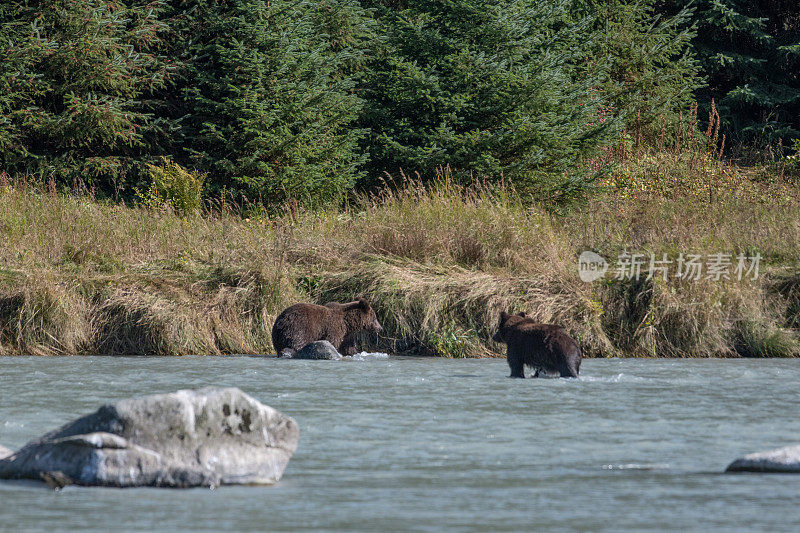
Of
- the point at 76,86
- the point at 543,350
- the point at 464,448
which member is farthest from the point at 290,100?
the point at 464,448

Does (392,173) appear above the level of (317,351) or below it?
above

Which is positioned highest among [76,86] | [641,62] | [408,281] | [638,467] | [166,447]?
[641,62]

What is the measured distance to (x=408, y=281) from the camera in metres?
14.0

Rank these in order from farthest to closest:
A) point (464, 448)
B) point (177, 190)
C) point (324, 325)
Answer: point (177, 190)
point (324, 325)
point (464, 448)

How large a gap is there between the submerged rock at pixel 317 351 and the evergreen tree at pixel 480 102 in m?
9.30

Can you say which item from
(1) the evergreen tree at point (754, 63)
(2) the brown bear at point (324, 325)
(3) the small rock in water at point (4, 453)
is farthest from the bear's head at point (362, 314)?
(1) the evergreen tree at point (754, 63)

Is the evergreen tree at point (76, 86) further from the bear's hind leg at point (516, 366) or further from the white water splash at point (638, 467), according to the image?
the white water splash at point (638, 467)

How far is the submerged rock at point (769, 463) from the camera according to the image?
6066 millimetres

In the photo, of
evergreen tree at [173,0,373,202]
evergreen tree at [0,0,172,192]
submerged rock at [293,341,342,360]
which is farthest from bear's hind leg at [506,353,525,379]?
evergreen tree at [0,0,172,192]

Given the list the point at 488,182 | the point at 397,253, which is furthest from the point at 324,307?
the point at 488,182

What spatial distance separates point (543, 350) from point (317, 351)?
10.3ft

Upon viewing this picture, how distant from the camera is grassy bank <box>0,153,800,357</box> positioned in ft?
44.2

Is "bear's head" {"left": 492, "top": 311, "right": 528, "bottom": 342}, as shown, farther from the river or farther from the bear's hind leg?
the bear's hind leg

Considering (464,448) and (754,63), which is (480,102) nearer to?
(754,63)
